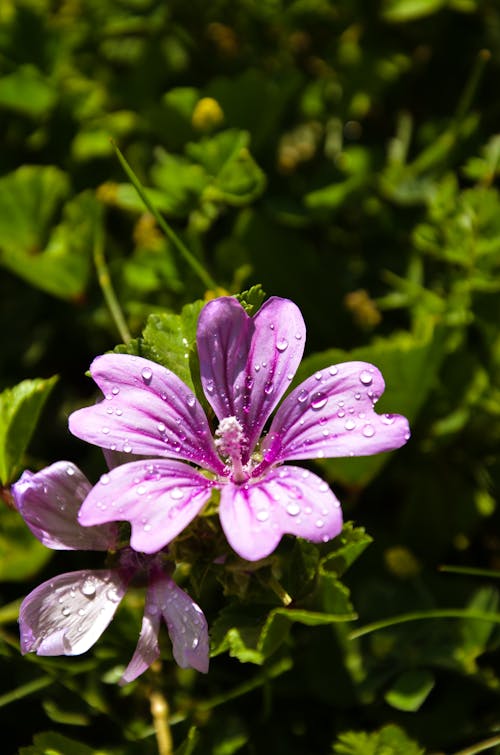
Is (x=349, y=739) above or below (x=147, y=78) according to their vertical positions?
below

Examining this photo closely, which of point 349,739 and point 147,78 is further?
point 147,78

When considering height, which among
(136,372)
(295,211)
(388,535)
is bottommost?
(388,535)

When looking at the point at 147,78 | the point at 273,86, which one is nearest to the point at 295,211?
the point at 273,86

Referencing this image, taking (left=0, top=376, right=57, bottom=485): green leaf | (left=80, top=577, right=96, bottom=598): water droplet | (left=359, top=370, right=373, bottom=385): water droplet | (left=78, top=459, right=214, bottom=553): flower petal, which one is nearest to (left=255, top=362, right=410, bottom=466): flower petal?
(left=359, top=370, right=373, bottom=385): water droplet

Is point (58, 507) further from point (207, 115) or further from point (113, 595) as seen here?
point (207, 115)

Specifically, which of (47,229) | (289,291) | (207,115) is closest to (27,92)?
(47,229)

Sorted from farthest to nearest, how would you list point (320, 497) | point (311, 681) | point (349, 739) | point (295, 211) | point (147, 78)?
point (147, 78)
point (295, 211)
point (311, 681)
point (349, 739)
point (320, 497)

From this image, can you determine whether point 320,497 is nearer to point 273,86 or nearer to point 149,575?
point 149,575
